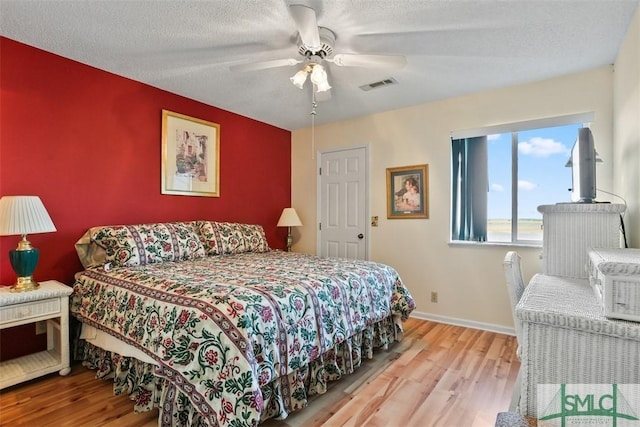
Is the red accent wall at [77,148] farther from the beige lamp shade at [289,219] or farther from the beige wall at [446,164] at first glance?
the beige wall at [446,164]

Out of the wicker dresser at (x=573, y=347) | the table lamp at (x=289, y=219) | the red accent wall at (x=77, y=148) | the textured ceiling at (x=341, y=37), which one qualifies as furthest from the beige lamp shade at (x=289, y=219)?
the wicker dresser at (x=573, y=347)

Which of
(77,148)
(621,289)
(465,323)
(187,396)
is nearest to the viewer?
(621,289)

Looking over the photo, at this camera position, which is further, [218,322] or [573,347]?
[218,322]

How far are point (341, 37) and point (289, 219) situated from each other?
101 inches

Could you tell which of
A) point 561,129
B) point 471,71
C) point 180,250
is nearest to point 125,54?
point 180,250

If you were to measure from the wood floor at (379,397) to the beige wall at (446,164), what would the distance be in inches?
32.5

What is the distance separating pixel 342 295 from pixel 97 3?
2.36 m

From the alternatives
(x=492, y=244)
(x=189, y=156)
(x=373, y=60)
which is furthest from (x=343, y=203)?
(x=373, y=60)

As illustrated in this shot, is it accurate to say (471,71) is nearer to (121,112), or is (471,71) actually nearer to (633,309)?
(633,309)

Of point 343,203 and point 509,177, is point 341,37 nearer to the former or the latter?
point 509,177

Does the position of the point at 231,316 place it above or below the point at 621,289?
below

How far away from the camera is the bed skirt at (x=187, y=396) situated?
1.63 m

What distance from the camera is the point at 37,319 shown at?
2154 millimetres

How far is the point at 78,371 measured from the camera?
2.36 m
